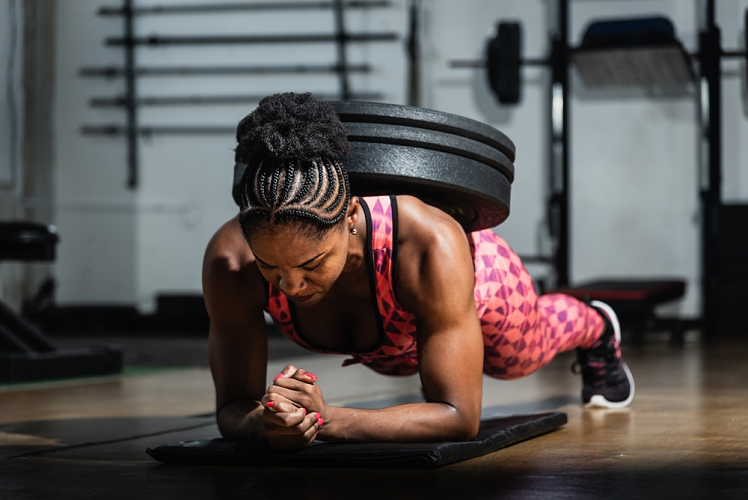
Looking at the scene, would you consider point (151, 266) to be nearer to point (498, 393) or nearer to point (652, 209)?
point (652, 209)

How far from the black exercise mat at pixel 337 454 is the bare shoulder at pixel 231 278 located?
223mm

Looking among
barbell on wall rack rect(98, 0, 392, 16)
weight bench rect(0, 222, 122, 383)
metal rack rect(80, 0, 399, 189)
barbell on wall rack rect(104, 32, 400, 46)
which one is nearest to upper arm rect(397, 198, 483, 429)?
weight bench rect(0, 222, 122, 383)

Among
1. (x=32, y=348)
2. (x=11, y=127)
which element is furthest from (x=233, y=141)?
(x=32, y=348)

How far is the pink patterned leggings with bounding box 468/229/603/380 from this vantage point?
5.46 ft

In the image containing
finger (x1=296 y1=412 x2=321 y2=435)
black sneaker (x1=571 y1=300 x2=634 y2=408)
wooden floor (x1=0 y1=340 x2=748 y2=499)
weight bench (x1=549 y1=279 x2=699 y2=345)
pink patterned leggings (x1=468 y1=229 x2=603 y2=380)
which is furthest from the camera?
weight bench (x1=549 y1=279 x2=699 y2=345)

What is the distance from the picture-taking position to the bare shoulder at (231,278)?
4.56 feet

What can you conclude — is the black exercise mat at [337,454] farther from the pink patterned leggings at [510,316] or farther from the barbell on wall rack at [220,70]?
the barbell on wall rack at [220,70]

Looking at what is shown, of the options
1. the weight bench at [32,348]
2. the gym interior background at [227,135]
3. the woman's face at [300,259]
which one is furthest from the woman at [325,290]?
the gym interior background at [227,135]

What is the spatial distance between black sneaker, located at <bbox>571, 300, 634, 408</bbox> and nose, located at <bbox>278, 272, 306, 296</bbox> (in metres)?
1.09

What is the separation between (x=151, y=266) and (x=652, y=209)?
3461mm

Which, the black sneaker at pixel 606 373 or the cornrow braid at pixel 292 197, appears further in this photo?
the black sneaker at pixel 606 373

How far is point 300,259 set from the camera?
1170mm

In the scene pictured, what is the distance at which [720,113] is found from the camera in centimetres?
526

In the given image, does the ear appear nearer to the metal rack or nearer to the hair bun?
the hair bun
